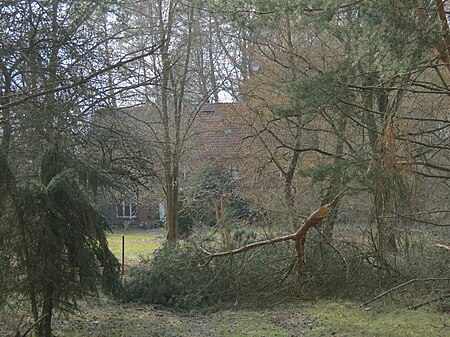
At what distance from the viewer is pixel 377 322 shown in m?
8.39

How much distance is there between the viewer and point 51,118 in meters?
6.80

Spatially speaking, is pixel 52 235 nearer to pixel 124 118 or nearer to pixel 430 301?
pixel 124 118

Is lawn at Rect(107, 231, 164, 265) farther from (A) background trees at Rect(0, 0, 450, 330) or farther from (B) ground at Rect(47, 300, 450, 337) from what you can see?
(A) background trees at Rect(0, 0, 450, 330)

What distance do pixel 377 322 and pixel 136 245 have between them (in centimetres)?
1406

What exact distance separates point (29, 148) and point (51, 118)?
752 millimetres

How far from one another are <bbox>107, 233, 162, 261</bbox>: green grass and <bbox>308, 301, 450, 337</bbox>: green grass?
827 cm

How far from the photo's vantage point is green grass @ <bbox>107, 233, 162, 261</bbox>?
17.4 m

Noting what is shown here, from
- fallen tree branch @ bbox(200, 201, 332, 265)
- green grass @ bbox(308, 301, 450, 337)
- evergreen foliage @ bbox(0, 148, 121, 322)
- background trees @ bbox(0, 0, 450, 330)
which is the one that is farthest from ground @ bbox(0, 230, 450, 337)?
background trees @ bbox(0, 0, 450, 330)

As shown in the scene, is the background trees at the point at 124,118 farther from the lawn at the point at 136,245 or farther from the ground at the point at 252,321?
the lawn at the point at 136,245

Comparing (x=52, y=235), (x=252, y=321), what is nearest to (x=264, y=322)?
(x=252, y=321)

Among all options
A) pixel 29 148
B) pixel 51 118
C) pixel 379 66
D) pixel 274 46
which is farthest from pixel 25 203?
pixel 274 46

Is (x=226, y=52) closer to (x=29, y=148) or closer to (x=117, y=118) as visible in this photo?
(x=117, y=118)

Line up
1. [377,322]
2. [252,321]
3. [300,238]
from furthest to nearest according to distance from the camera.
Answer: [300,238] → [252,321] → [377,322]

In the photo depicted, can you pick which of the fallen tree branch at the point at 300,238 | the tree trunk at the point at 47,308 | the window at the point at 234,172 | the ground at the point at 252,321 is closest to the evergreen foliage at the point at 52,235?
the tree trunk at the point at 47,308
